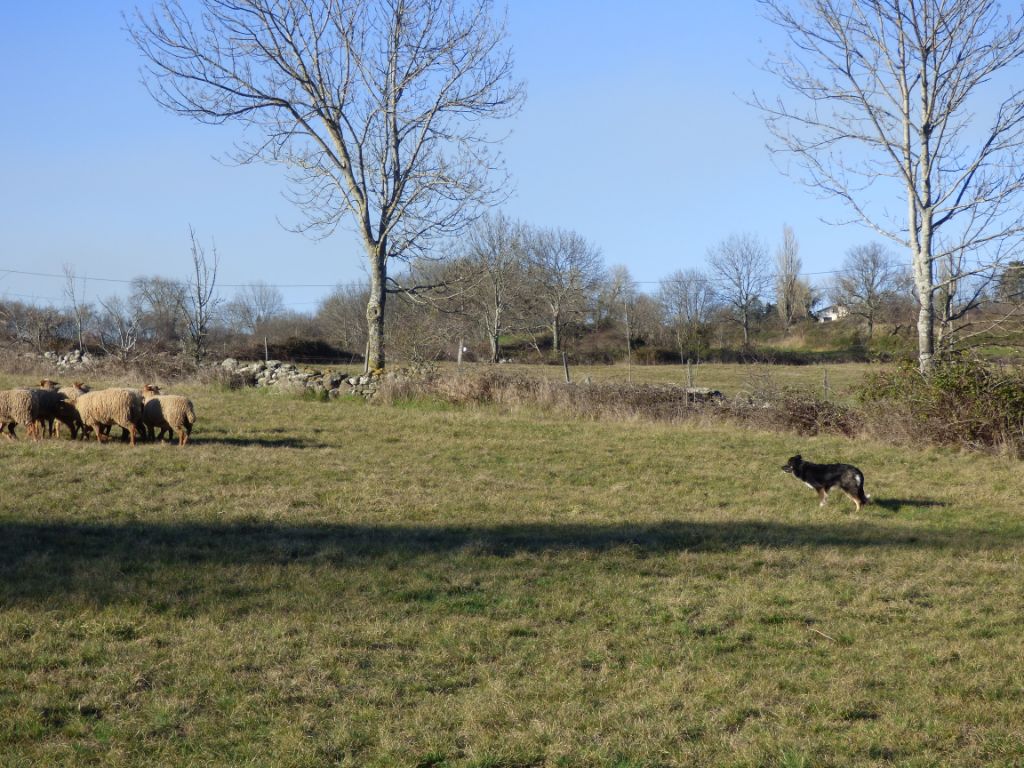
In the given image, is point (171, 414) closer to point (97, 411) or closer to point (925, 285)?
point (97, 411)

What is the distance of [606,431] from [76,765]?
14.7 metres

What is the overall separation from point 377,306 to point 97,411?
14.1 meters

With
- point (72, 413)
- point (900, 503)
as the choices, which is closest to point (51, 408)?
point (72, 413)

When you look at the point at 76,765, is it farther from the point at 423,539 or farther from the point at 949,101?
the point at 949,101

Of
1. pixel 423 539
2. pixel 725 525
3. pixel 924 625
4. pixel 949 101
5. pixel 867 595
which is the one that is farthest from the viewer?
pixel 949 101

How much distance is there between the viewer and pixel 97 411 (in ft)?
47.7

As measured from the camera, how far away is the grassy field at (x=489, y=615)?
509cm

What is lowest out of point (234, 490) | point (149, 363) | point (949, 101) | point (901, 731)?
point (901, 731)

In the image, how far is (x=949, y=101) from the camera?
20.7 metres

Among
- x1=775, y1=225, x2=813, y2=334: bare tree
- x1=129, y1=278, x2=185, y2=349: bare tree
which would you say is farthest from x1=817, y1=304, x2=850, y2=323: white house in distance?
x1=129, y1=278, x2=185, y2=349: bare tree

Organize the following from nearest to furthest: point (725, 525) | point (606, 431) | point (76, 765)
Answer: point (76, 765), point (725, 525), point (606, 431)

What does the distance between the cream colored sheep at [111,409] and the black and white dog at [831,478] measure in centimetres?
1039

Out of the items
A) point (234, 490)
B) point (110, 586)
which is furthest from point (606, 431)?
point (110, 586)

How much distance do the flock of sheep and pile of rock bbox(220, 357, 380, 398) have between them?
357 inches
